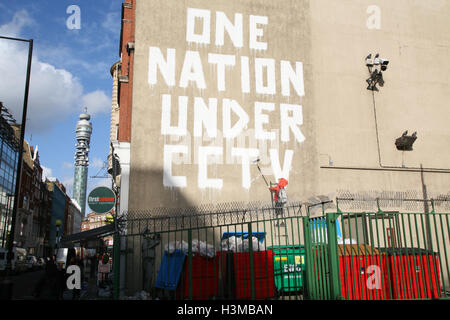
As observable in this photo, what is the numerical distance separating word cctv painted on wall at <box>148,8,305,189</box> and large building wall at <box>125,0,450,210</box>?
0.07 metres

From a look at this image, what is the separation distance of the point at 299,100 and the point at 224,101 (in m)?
3.96

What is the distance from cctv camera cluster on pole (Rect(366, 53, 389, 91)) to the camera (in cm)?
2175

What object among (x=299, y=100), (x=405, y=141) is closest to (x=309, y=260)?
(x=299, y=100)

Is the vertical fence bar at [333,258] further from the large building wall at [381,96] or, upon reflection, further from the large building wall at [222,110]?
the large building wall at [381,96]

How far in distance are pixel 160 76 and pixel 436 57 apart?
1585 centimetres

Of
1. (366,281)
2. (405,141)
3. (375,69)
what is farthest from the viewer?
(375,69)

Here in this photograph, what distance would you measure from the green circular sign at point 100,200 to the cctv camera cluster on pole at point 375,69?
1521 centimetres

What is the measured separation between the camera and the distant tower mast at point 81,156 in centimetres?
17412

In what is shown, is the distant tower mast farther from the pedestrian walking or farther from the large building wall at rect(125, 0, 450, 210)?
the pedestrian walking

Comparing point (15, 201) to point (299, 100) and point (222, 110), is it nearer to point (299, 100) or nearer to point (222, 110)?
point (222, 110)

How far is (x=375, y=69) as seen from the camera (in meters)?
21.8

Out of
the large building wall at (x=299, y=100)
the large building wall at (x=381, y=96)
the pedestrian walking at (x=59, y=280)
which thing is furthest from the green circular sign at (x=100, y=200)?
the large building wall at (x=381, y=96)

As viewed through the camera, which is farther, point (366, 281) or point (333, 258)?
point (366, 281)

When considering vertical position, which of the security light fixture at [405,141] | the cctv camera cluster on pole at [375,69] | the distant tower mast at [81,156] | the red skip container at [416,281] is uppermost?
the distant tower mast at [81,156]
